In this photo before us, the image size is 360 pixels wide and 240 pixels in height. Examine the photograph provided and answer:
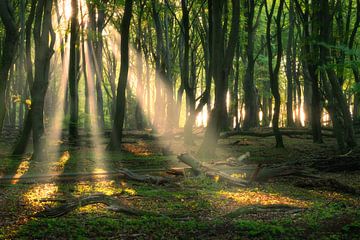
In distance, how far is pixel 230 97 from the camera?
36969 mm

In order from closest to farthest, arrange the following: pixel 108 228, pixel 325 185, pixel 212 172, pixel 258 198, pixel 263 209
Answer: pixel 108 228
pixel 263 209
pixel 258 198
pixel 325 185
pixel 212 172

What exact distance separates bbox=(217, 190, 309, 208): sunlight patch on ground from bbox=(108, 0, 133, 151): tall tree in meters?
8.06

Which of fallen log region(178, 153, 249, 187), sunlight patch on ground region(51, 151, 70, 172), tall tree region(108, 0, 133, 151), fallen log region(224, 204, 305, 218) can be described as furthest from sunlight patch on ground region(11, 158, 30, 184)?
fallen log region(224, 204, 305, 218)

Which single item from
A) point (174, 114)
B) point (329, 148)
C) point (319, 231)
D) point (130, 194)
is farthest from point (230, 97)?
point (319, 231)

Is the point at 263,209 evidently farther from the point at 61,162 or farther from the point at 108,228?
the point at 61,162

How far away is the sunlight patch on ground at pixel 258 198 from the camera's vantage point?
310 inches

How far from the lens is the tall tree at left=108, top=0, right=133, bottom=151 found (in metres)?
15.8

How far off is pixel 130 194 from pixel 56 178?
9.09 feet

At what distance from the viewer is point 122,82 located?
16.3m

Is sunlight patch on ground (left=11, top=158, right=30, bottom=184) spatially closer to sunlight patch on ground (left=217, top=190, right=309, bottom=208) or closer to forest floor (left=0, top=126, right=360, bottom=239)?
forest floor (left=0, top=126, right=360, bottom=239)

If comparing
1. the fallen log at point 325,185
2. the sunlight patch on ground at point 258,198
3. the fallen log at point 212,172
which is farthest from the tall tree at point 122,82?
the sunlight patch on ground at point 258,198

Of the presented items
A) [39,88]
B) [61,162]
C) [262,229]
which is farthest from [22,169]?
[262,229]

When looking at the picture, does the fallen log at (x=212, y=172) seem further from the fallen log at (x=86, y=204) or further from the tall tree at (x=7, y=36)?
the tall tree at (x=7, y=36)

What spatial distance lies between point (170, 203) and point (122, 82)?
9.25 meters
